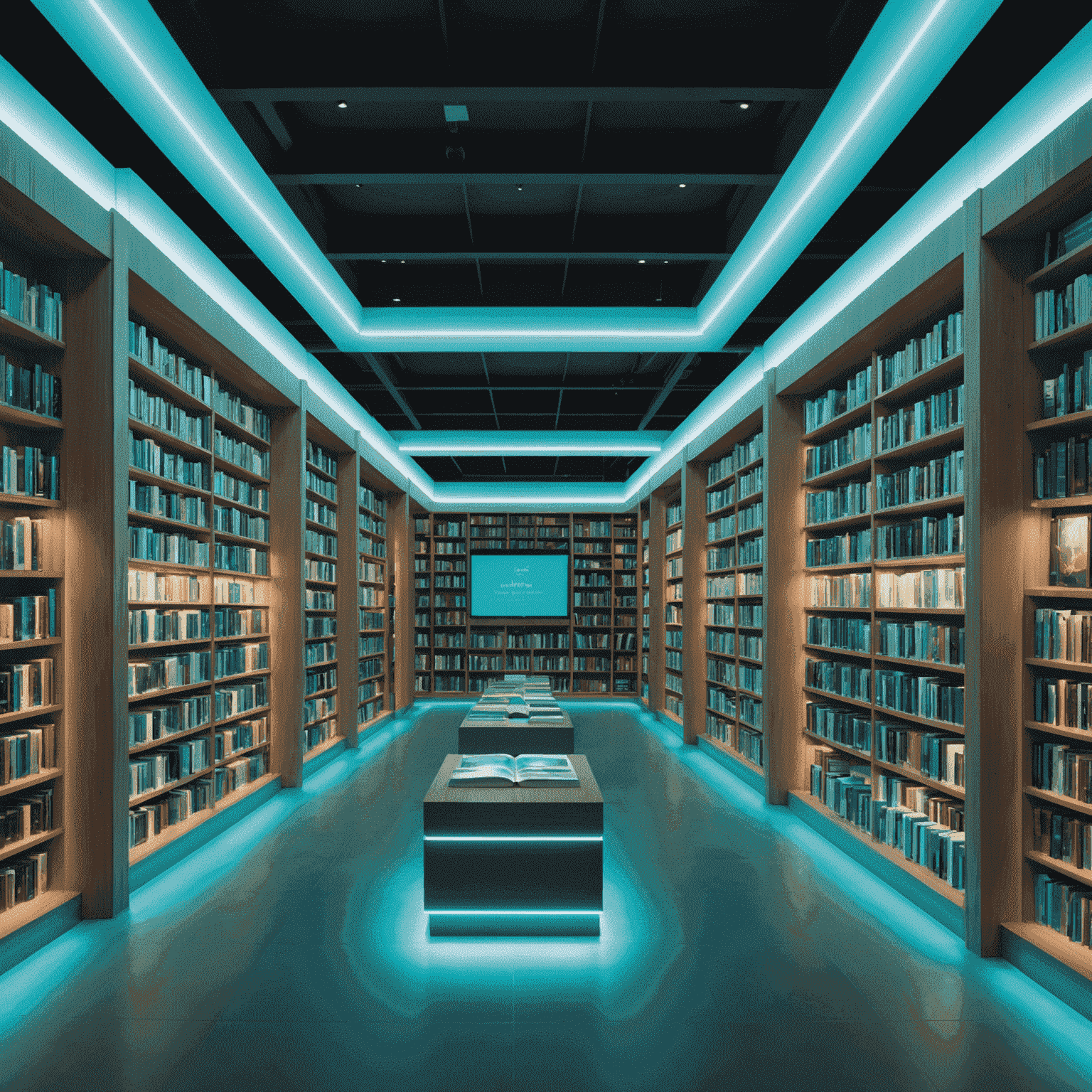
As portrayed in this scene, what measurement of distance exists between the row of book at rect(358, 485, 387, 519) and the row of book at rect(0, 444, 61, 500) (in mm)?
5756

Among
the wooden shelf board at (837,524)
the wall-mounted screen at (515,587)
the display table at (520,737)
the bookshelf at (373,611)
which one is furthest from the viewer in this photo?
the wall-mounted screen at (515,587)

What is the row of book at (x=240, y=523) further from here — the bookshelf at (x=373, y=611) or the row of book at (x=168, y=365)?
the bookshelf at (x=373, y=611)

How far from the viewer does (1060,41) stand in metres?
3.25

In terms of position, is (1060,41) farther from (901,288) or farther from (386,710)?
(386,710)

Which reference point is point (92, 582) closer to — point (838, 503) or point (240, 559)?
point (240, 559)

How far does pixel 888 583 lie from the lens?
4.85 m

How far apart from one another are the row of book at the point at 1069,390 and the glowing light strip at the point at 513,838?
2.68 metres

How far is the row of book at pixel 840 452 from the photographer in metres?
5.18

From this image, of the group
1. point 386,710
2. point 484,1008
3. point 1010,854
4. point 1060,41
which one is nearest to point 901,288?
→ point 1060,41

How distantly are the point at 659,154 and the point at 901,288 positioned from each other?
1474 mm

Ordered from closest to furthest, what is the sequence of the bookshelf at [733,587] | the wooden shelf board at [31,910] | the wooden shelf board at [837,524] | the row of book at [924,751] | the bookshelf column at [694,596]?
the wooden shelf board at [31,910], the row of book at [924,751], the wooden shelf board at [837,524], the bookshelf at [733,587], the bookshelf column at [694,596]

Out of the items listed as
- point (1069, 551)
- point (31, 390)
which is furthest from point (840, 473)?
point (31, 390)

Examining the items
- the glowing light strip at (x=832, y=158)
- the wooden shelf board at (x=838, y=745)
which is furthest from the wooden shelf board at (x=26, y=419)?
the wooden shelf board at (x=838, y=745)

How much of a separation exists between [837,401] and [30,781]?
5173 mm
